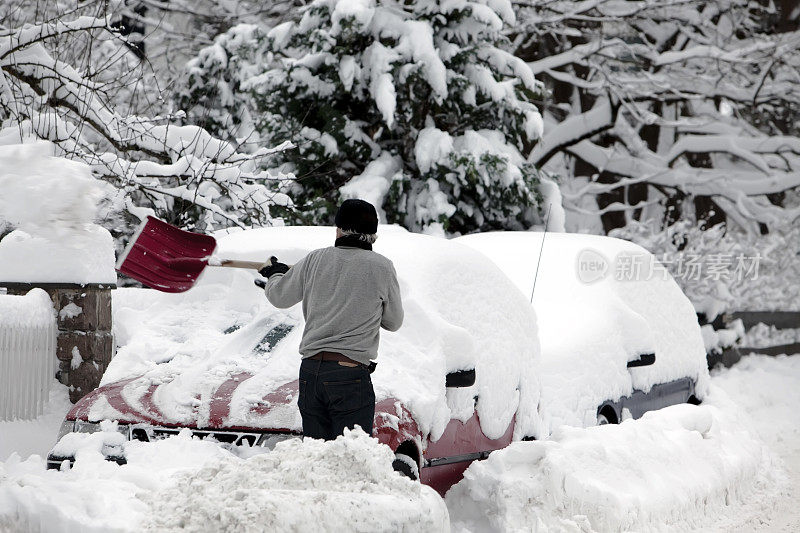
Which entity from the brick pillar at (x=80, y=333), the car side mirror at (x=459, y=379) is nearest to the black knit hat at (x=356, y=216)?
the car side mirror at (x=459, y=379)

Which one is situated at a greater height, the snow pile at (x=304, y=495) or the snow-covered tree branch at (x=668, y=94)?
the snow pile at (x=304, y=495)

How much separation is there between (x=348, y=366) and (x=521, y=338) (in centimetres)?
198

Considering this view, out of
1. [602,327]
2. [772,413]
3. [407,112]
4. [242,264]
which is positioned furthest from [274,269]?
[407,112]

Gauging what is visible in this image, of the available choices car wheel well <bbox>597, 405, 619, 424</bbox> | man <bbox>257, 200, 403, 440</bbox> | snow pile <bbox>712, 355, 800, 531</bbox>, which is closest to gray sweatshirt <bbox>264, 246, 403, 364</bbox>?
man <bbox>257, 200, 403, 440</bbox>

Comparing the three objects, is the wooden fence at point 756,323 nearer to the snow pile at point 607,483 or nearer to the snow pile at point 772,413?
the snow pile at point 772,413

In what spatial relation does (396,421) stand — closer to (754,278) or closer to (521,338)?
(521,338)

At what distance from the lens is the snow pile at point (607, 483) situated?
540 cm

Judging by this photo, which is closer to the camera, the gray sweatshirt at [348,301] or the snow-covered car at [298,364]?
the gray sweatshirt at [348,301]

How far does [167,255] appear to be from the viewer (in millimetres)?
5820

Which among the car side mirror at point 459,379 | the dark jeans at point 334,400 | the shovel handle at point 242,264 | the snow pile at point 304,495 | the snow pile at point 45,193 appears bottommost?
the car side mirror at point 459,379

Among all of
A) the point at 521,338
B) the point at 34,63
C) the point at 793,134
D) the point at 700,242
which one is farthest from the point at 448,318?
the point at 793,134

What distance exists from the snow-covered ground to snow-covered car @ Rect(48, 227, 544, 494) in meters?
0.19

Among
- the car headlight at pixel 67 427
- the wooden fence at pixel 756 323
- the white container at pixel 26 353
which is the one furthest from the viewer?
the wooden fence at pixel 756 323

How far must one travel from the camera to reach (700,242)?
15.6 meters
